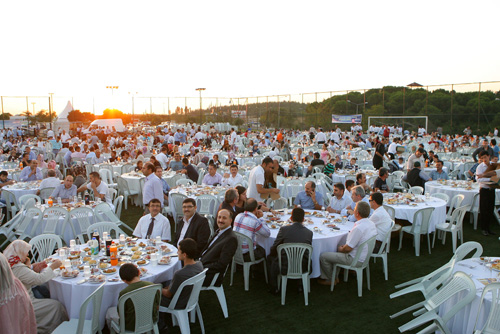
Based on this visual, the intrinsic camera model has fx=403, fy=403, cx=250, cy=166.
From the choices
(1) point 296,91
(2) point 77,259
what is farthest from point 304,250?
(1) point 296,91

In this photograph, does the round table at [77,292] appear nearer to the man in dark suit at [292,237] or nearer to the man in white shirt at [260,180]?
the man in dark suit at [292,237]

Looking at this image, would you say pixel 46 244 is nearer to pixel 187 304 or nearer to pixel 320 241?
pixel 187 304

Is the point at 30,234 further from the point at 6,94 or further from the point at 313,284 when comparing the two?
the point at 6,94

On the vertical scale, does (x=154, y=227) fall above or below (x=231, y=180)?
below

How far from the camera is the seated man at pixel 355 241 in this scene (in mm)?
5871

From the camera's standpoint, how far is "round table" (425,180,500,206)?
31.5 ft

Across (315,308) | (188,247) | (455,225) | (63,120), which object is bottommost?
(315,308)

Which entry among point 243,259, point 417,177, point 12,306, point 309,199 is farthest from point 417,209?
point 12,306

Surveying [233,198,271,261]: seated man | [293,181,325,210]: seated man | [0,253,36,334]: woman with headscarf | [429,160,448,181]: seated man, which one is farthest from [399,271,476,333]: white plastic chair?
[429,160,448,181]: seated man

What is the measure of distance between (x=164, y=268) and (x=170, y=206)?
4403 millimetres

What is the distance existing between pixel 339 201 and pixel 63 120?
32.5 meters

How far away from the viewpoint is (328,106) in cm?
3750

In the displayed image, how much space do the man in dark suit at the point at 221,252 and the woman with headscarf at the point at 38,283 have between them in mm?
1749

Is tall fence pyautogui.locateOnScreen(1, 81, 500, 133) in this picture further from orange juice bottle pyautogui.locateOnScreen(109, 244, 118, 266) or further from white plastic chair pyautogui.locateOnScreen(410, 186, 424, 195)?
orange juice bottle pyautogui.locateOnScreen(109, 244, 118, 266)
